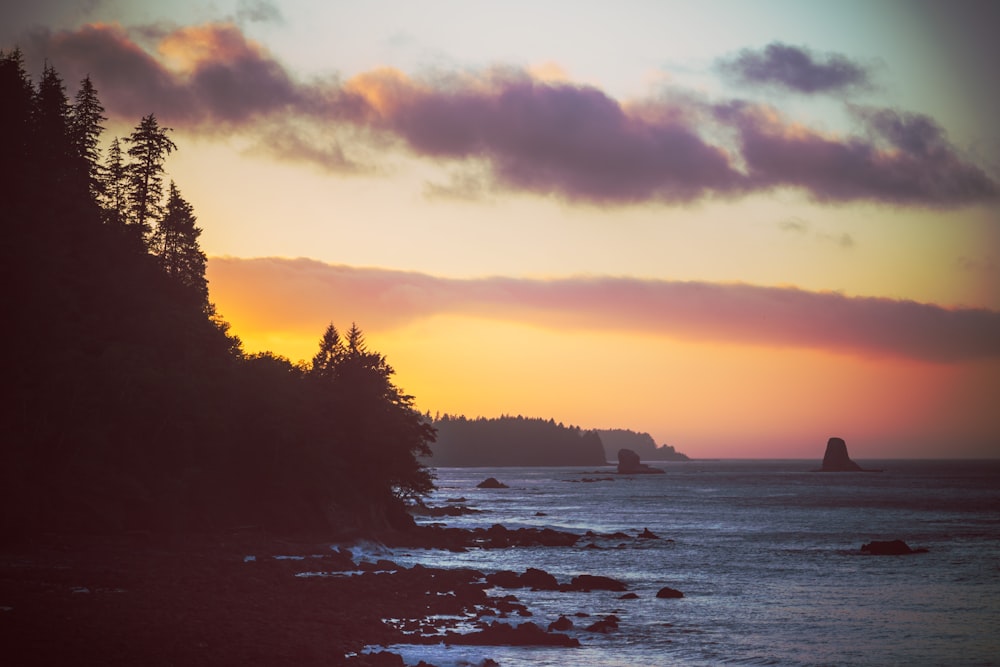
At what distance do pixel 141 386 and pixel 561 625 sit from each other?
101 feet

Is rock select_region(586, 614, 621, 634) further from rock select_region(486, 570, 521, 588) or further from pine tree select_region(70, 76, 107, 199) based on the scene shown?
pine tree select_region(70, 76, 107, 199)

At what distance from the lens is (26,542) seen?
3697cm

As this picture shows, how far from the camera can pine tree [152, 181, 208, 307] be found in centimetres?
6988

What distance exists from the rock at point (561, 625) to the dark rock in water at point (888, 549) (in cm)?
4127

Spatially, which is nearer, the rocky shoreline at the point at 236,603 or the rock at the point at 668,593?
the rocky shoreline at the point at 236,603

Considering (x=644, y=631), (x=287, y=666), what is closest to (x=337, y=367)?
(x=644, y=631)

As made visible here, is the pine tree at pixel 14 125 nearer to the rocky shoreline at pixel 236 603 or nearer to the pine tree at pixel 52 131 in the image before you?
the pine tree at pixel 52 131

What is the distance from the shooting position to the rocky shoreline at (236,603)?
2294 centimetres

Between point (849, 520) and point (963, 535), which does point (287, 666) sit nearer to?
point (963, 535)

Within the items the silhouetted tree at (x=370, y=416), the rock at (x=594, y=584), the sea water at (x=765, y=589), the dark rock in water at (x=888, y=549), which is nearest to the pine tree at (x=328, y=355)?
the silhouetted tree at (x=370, y=416)

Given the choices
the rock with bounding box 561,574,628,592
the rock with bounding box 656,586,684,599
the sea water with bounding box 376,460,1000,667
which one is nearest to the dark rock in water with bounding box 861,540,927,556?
the sea water with bounding box 376,460,1000,667

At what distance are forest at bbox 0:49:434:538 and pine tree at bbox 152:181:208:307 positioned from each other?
0.15 metres

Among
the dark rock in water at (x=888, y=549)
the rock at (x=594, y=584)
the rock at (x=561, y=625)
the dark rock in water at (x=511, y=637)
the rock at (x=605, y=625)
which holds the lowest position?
the dark rock in water at (x=888, y=549)

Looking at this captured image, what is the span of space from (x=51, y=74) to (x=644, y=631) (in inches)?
2592
